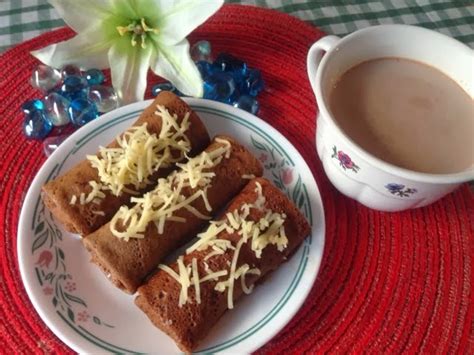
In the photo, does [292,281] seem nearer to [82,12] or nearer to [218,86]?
[218,86]

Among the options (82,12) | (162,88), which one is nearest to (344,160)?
(162,88)

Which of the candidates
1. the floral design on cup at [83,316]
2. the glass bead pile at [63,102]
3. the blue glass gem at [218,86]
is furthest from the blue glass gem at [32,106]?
the floral design on cup at [83,316]

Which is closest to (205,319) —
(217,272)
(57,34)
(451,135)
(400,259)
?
(217,272)

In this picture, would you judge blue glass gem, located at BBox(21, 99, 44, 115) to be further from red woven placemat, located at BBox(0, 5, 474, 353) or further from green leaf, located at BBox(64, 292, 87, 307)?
green leaf, located at BBox(64, 292, 87, 307)

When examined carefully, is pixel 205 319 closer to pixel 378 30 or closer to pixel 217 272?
pixel 217 272

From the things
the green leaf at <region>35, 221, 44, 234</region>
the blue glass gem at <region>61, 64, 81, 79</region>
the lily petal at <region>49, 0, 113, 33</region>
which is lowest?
the green leaf at <region>35, 221, 44, 234</region>

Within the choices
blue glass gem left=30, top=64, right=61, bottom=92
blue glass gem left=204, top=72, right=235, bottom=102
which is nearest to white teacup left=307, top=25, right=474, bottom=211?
blue glass gem left=204, top=72, right=235, bottom=102

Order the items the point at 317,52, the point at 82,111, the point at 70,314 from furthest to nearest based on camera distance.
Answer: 1. the point at 82,111
2. the point at 317,52
3. the point at 70,314
